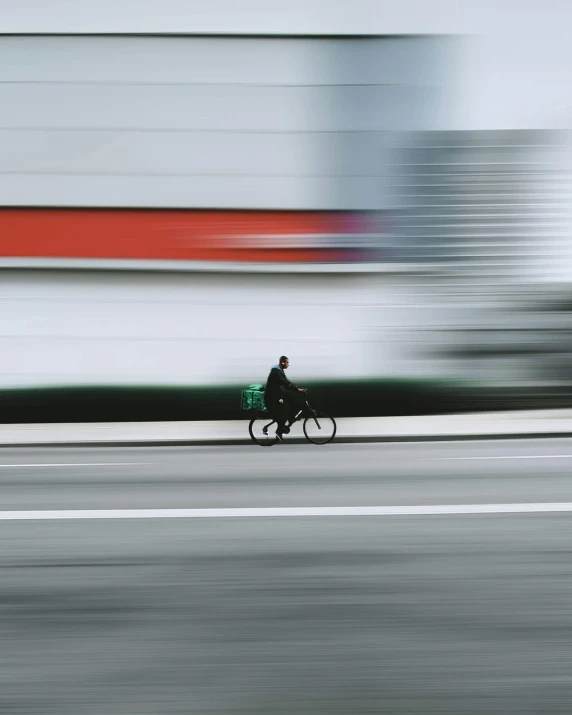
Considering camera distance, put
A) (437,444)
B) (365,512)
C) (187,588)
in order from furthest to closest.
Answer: (437,444), (365,512), (187,588)

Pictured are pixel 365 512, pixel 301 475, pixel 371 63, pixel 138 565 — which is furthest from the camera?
pixel 371 63

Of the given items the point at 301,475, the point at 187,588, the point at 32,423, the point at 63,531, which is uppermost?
the point at 32,423

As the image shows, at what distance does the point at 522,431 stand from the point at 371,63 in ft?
32.4

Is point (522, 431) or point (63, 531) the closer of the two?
point (63, 531)

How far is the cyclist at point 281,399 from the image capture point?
13.2m

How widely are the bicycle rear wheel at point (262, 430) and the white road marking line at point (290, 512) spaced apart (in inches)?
253

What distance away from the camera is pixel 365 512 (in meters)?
6.75

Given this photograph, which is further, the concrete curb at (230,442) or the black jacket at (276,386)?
the concrete curb at (230,442)

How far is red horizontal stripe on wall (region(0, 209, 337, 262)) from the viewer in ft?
67.5

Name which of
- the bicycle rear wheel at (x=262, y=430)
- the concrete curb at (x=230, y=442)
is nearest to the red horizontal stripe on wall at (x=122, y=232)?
the concrete curb at (x=230, y=442)

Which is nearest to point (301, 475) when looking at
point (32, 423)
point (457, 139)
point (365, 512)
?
point (365, 512)

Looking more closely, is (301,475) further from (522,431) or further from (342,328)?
(342,328)

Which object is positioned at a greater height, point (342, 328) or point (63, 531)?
point (342, 328)

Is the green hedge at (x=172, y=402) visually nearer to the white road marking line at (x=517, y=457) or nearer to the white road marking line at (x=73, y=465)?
the white road marking line at (x=517, y=457)
